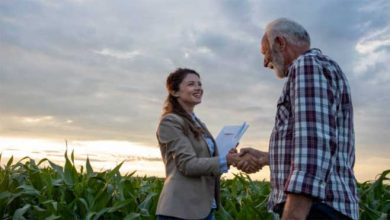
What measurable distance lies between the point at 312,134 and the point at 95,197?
115 inches

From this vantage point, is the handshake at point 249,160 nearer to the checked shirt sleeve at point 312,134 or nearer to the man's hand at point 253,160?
the man's hand at point 253,160

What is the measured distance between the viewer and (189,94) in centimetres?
414

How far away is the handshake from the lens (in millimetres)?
3553

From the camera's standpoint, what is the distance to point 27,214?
507 cm

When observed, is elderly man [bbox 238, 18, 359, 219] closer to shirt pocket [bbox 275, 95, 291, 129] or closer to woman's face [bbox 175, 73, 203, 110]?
shirt pocket [bbox 275, 95, 291, 129]

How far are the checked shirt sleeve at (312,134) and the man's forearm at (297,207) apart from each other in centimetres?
3

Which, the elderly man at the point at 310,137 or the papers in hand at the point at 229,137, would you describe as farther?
the papers in hand at the point at 229,137

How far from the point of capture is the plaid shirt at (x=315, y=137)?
2.29 m

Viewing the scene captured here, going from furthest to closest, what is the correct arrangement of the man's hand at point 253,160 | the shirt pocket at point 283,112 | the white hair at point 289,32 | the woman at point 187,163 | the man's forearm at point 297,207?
the woman at point 187,163 → the man's hand at point 253,160 → the white hair at point 289,32 → the shirt pocket at point 283,112 → the man's forearm at point 297,207

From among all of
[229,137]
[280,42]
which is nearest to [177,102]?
[229,137]

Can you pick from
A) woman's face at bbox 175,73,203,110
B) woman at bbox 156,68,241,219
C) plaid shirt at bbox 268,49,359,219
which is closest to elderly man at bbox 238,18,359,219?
plaid shirt at bbox 268,49,359,219

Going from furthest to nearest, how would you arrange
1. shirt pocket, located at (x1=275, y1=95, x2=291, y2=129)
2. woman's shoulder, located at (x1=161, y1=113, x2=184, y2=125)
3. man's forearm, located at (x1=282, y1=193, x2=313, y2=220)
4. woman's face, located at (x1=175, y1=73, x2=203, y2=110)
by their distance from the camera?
woman's face, located at (x1=175, y1=73, x2=203, y2=110) → woman's shoulder, located at (x1=161, y1=113, x2=184, y2=125) → shirt pocket, located at (x1=275, y1=95, x2=291, y2=129) → man's forearm, located at (x1=282, y1=193, x2=313, y2=220)

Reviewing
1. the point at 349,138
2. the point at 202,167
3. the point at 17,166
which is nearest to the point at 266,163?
the point at 202,167

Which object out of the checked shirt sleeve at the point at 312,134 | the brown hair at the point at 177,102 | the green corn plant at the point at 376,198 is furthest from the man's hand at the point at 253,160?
the green corn plant at the point at 376,198
